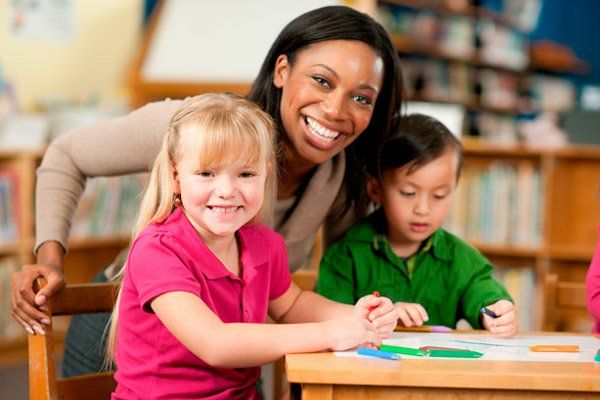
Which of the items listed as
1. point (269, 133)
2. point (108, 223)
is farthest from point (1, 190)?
point (269, 133)

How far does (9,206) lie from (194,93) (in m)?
1.03

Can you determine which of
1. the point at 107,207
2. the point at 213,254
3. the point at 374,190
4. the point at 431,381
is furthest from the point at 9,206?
the point at 431,381

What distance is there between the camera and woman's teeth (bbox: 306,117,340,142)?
5.82 feet

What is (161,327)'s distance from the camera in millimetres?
1390

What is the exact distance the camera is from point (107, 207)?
4.46 metres

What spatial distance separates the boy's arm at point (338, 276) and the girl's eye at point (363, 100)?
33cm

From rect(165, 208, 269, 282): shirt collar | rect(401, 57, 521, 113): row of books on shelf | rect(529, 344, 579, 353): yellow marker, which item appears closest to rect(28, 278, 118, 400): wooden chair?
rect(165, 208, 269, 282): shirt collar

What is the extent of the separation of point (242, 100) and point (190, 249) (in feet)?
0.96

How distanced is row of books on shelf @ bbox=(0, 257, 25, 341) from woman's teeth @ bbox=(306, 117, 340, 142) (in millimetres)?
2542

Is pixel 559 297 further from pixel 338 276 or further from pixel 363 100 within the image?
pixel 363 100

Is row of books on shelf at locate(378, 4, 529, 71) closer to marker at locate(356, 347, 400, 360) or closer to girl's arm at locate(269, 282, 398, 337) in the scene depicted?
girl's arm at locate(269, 282, 398, 337)

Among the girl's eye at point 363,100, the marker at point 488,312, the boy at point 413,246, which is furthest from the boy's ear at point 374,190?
the marker at point 488,312

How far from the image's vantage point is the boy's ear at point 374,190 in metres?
1.99

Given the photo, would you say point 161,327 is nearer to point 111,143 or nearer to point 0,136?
point 111,143
